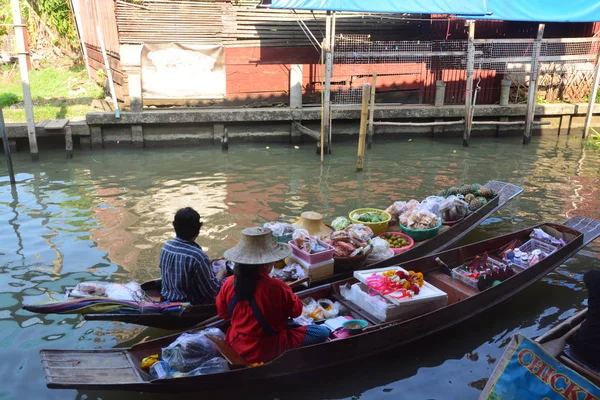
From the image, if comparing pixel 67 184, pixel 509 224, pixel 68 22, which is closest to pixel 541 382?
pixel 509 224

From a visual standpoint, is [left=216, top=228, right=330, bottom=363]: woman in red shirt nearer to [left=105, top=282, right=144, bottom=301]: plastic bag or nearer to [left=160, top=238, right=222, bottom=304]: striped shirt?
[left=160, top=238, right=222, bottom=304]: striped shirt

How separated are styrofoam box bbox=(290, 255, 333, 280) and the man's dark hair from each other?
1.57 metres

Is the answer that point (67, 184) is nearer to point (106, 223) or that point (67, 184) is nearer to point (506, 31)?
point (106, 223)

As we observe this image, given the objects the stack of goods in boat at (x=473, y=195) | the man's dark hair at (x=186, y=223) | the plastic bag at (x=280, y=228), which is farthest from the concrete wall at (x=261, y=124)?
the man's dark hair at (x=186, y=223)

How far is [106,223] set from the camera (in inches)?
378

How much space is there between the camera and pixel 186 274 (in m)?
5.62

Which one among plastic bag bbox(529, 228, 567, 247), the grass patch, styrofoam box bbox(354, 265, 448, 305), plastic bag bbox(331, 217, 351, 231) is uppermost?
the grass patch

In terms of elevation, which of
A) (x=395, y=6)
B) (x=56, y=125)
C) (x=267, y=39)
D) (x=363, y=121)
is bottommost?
(x=56, y=125)

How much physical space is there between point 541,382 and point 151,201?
334 inches

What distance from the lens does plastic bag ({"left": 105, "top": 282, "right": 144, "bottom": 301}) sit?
5.50 meters

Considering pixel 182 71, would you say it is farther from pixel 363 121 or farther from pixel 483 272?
pixel 483 272

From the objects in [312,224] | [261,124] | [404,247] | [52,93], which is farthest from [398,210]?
[52,93]

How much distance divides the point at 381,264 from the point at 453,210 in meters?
2.04

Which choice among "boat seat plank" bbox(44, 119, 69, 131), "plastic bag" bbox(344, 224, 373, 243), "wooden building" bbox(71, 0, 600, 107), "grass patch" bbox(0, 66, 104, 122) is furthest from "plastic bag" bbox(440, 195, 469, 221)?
"grass patch" bbox(0, 66, 104, 122)
